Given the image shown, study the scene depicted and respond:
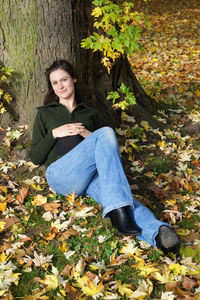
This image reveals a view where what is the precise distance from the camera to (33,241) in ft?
8.43

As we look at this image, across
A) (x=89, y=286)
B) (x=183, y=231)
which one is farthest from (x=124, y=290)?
(x=183, y=231)

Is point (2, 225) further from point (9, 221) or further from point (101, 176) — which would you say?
point (101, 176)

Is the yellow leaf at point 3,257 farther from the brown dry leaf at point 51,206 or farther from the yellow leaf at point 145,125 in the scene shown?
the yellow leaf at point 145,125

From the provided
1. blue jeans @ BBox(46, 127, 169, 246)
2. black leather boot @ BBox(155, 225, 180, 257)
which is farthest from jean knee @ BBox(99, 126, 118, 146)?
black leather boot @ BBox(155, 225, 180, 257)

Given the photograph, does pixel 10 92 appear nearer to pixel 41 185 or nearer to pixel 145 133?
pixel 41 185

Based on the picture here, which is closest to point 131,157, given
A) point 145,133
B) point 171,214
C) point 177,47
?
point 145,133

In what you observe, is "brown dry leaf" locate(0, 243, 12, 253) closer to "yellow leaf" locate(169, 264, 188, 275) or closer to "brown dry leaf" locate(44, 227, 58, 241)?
"brown dry leaf" locate(44, 227, 58, 241)

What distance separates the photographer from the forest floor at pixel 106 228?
2172 mm

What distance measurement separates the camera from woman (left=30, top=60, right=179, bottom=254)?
2.37 metres

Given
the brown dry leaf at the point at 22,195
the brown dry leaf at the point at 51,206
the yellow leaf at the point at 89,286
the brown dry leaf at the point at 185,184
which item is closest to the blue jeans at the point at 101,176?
the brown dry leaf at the point at 51,206

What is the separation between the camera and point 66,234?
2.63m

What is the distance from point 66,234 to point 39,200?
1.74ft

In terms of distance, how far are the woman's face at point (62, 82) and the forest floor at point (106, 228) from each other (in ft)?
2.97

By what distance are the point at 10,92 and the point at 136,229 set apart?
226cm
